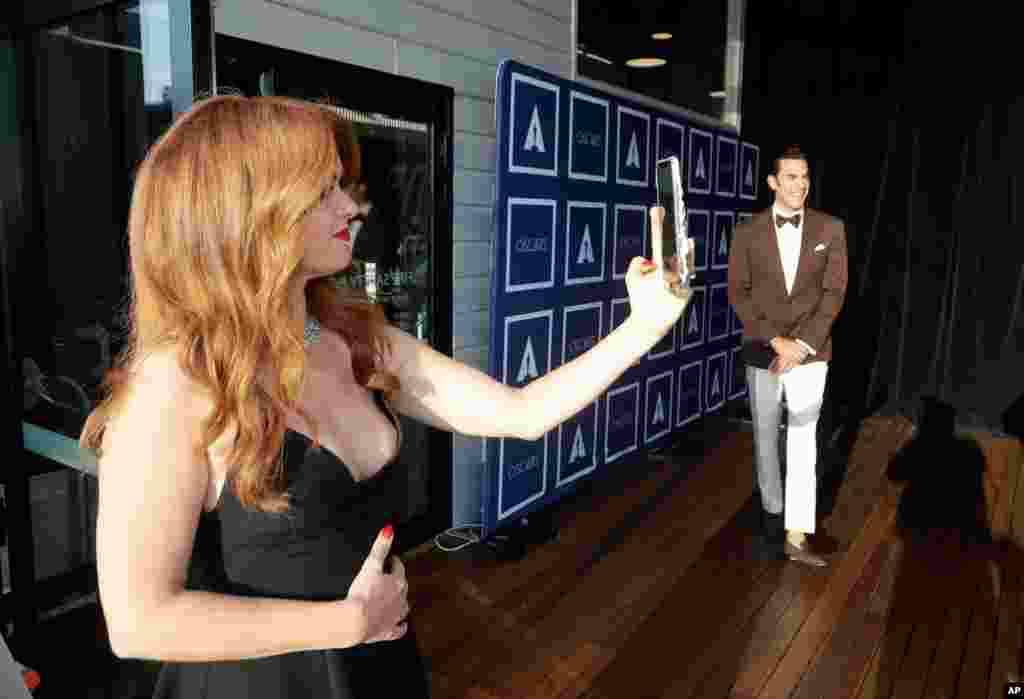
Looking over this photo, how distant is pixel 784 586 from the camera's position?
3344mm

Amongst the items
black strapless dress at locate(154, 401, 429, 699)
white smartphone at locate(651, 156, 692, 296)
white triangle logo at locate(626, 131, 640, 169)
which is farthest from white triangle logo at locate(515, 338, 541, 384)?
black strapless dress at locate(154, 401, 429, 699)

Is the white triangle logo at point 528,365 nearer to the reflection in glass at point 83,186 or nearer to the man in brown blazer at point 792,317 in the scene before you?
the man in brown blazer at point 792,317

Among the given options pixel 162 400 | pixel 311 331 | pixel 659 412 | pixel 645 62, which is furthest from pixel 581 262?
pixel 162 400

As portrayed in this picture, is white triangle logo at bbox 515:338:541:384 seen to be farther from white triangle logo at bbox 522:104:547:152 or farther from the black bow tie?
the black bow tie

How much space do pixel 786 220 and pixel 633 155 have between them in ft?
3.14

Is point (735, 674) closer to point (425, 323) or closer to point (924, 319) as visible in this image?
point (425, 323)

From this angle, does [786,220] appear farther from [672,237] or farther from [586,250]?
[672,237]

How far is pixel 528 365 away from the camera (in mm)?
3461

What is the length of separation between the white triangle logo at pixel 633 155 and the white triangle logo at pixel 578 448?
1.39 m

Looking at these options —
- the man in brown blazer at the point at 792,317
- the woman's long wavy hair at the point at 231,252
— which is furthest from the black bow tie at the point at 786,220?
the woman's long wavy hair at the point at 231,252

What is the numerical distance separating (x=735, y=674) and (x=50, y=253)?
236 centimetres

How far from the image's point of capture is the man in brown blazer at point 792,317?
354 cm

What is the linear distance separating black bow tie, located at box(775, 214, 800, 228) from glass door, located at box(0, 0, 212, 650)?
2575mm

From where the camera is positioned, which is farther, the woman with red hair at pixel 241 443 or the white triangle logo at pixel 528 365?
the white triangle logo at pixel 528 365
